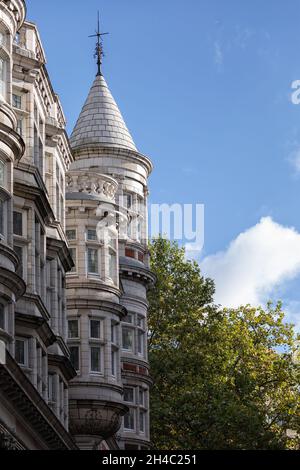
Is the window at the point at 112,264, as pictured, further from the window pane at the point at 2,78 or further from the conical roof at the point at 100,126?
the window pane at the point at 2,78

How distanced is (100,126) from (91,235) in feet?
39.7

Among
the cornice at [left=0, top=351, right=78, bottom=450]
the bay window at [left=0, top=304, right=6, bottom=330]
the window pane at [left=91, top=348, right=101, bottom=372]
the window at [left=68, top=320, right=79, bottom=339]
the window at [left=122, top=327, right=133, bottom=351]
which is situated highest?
the window at [left=122, top=327, right=133, bottom=351]

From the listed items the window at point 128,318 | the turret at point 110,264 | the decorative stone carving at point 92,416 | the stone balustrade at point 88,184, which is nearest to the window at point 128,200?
the turret at point 110,264

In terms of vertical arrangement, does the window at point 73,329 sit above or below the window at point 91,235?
below

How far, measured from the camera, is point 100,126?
6138 centimetres

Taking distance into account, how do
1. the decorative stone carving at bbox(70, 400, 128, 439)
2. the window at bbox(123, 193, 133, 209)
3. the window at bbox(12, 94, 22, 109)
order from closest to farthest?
the window at bbox(12, 94, 22, 109), the decorative stone carving at bbox(70, 400, 128, 439), the window at bbox(123, 193, 133, 209)

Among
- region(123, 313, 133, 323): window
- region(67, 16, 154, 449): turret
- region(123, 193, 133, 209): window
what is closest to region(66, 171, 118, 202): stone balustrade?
region(67, 16, 154, 449): turret

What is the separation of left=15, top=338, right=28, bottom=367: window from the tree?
2643cm

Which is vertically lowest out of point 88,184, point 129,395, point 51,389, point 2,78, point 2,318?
point 2,318

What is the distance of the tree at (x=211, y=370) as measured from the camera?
64688mm

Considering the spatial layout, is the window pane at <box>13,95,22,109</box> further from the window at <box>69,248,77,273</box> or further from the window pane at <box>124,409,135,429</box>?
the window pane at <box>124,409,135,429</box>

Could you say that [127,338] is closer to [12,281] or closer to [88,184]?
[88,184]

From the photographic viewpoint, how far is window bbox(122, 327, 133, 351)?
2327 inches

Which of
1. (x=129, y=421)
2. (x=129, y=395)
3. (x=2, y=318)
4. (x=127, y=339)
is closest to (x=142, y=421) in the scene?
(x=129, y=421)
